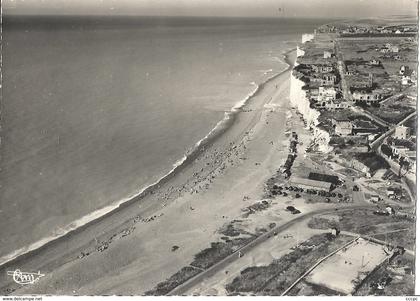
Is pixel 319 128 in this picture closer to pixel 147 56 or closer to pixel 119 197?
pixel 119 197

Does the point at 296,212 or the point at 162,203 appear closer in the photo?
the point at 296,212

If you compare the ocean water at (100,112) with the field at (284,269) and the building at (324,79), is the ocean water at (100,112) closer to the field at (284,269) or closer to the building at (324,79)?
the building at (324,79)

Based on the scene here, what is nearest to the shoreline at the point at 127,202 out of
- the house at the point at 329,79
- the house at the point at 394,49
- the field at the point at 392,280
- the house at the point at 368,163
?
the house at the point at 329,79

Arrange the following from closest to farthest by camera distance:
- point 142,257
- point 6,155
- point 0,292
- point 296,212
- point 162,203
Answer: point 0,292 < point 142,257 < point 296,212 < point 162,203 < point 6,155

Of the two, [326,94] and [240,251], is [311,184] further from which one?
[326,94]

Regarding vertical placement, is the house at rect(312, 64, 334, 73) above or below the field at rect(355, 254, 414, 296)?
above

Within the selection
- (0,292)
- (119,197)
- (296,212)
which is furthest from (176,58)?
(0,292)

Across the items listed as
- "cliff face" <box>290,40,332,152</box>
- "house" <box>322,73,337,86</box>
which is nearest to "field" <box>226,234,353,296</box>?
"cliff face" <box>290,40,332,152</box>

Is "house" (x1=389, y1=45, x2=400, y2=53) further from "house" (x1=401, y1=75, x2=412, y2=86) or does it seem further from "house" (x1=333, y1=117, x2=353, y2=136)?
"house" (x1=333, y1=117, x2=353, y2=136)
